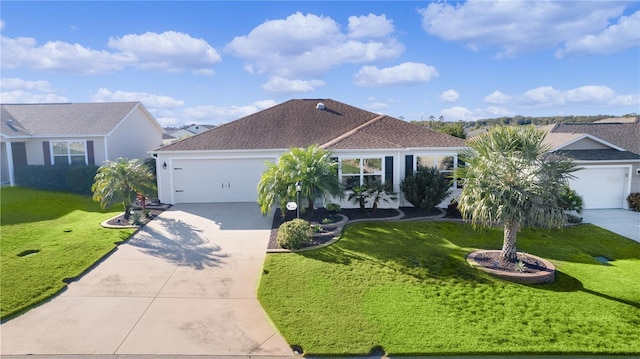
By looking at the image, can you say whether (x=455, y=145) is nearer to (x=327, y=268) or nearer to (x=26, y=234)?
(x=327, y=268)

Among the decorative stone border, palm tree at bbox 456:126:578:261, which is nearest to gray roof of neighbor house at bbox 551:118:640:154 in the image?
palm tree at bbox 456:126:578:261

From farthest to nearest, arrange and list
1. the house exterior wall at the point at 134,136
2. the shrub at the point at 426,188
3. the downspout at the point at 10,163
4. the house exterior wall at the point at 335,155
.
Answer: the house exterior wall at the point at 134,136, the downspout at the point at 10,163, the house exterior wall at the point at 335,155, the shrub at the point at 426,188

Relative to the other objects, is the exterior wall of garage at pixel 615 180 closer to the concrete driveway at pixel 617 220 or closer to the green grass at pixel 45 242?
the concrete driveway at pixel 617 220

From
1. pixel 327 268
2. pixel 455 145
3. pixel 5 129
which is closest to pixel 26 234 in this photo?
pixel 327 268

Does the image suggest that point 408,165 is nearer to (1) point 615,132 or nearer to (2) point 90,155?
(1) point 615,132

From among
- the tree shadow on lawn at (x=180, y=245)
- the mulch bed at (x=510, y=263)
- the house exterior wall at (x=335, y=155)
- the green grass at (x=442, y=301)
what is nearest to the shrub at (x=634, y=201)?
the green grass at (x=442, y=301)
